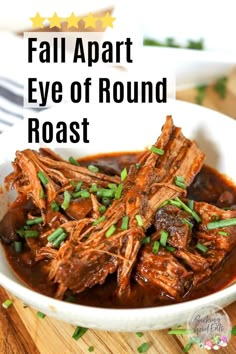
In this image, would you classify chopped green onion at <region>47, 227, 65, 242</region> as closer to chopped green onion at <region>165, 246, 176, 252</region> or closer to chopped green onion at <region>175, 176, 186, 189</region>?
chopped green onion at <region>165, 246, 176, 252</region>

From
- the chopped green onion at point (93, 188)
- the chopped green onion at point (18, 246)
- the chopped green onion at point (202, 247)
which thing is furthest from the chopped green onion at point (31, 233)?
the chopped green onion at point (202, 247)

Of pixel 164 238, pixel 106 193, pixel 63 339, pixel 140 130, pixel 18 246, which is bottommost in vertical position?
pixel 63 339

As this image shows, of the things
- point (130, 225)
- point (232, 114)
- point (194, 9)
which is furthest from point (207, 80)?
point (130, 225)

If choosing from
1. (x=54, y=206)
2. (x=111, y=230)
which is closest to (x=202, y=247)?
(x=111, y=230)

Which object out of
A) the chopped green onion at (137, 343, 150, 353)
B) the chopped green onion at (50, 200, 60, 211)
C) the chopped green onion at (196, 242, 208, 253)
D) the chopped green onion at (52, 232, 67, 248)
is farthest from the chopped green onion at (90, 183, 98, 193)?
the chopped green onion at (137, 343, 150, 353)

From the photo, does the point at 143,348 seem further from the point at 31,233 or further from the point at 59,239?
the point at 31,233

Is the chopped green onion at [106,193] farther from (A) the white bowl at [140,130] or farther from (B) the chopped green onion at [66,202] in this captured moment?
(A) the white bowl at [140,130]

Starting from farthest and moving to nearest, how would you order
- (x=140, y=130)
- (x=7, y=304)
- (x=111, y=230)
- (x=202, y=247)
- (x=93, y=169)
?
(x=140, y=130) → (x=93, y=169) → (x=7, y=304) → (x=202, y=247) → (x=111, y=230)
